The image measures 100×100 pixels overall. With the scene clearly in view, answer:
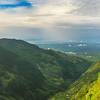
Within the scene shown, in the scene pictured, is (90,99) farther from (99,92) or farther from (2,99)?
(2,99)

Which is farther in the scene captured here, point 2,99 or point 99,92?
point 2,99

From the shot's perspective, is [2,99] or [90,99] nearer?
[90,99]

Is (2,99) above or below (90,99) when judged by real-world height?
below

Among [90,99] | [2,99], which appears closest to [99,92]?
[90,99]

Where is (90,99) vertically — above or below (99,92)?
below

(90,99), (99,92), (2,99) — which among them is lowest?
(2,99)

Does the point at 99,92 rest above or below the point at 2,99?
above
